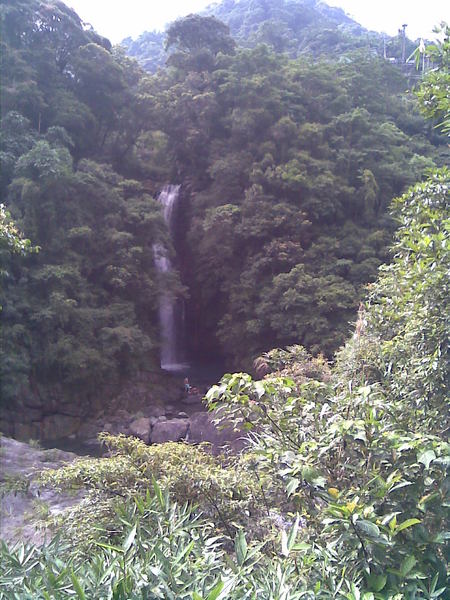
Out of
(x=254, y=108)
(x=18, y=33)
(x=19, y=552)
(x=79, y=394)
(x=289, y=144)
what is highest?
(x=18, y=33)

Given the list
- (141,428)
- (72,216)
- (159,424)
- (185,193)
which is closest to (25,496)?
(159,424)

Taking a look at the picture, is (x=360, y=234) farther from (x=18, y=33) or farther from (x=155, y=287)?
(x=18, y=33)

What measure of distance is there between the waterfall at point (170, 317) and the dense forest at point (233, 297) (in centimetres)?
38

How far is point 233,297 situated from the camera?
14.3 metres

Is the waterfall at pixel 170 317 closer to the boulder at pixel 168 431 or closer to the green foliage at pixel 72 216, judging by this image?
the green foliage at pixel 72 216

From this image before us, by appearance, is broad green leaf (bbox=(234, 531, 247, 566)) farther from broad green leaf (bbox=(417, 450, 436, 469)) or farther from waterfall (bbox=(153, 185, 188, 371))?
waterfall (bbox=(153, 185, 188, 371))

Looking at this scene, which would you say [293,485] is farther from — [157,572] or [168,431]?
[168,431]

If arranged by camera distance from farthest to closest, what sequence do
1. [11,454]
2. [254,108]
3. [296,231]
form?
[254,108] < [296,231] < [11,454]

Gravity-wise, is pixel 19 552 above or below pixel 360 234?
below

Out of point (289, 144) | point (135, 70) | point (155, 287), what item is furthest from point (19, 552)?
point (135, 70)

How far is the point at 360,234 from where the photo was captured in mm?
14062

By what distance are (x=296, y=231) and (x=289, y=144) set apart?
9.25 ft

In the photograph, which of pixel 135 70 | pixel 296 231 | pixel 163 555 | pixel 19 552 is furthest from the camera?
pixel 135 70

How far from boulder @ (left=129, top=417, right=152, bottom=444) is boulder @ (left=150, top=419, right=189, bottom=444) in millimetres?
148
